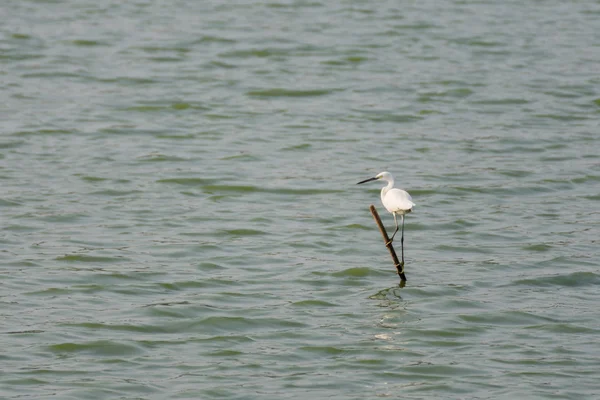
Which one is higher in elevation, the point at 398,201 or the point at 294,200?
the point at 398,201

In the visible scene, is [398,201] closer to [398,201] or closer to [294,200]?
[398,201]

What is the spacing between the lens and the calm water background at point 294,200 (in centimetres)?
867

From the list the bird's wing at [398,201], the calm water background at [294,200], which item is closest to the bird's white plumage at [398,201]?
the bird's wing at [398,201]

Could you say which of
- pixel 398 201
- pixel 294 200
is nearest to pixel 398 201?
pixel 398 201

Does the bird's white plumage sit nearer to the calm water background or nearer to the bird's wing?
the bird's wing

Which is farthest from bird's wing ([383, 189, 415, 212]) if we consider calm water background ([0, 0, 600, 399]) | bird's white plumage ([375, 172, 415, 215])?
calm water background ([0, 0, 600, 399])

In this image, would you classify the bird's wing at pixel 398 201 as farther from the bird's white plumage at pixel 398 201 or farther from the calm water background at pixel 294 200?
the calm water background at pixel 294 200

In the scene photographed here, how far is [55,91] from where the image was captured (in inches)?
699

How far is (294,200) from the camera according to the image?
44.0 ft

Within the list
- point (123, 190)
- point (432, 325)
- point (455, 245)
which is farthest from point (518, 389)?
point (123, 190)

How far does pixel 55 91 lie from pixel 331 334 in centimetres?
1005

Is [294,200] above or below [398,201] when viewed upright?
below

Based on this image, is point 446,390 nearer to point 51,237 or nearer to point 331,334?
point 331,334

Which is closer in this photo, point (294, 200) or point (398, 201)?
point (398, 201)
